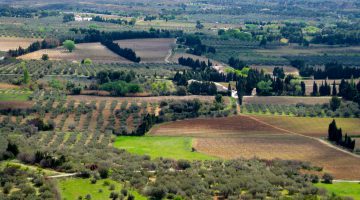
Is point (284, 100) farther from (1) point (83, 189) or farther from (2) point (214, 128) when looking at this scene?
(1) point (83, 189)

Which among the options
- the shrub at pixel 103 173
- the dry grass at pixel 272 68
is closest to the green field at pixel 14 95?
the shrub at pixel 103 173

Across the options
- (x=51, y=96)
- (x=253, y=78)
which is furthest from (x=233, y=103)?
(x=51, y=96)

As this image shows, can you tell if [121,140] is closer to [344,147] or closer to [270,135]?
→ [270,135]

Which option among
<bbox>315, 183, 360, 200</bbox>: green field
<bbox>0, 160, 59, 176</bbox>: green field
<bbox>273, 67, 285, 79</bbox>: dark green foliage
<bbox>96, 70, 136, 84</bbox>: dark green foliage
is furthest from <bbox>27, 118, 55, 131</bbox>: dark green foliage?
<bbox>273, 67, 285, 79</bbox>: dark green foliage

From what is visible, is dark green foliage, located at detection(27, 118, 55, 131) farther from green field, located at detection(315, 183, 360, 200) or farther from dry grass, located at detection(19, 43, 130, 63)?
dry grass, located at detection(19, 43, 130, 63)

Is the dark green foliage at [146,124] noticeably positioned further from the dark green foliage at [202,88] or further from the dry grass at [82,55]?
the dry grass at [82,55]
